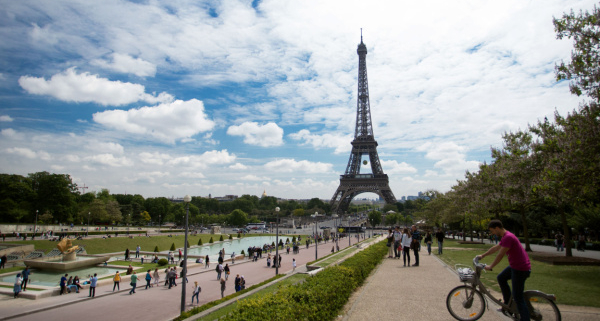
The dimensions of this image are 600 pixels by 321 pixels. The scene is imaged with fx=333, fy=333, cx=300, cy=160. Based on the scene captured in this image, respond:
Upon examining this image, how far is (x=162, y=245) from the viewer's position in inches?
2068

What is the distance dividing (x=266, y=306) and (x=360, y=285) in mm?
6166

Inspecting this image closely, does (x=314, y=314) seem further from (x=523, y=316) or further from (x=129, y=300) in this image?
(x=129, y=300)

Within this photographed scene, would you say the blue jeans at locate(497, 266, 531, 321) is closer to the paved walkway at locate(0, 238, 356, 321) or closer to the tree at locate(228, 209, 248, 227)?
the paved walkway at locate(0, 238, 356, 321)

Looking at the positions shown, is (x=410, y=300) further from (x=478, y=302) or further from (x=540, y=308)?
(x=540, y=308)

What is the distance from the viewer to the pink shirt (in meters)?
5.67

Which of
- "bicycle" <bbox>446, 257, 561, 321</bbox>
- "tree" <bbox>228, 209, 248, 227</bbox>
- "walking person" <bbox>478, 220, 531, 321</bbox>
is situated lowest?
"tree" <bbox>228, 209, 248, 227</bbox>

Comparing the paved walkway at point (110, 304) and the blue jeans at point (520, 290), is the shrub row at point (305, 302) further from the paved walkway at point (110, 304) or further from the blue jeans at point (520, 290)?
the paved walkway at point (110, 304)

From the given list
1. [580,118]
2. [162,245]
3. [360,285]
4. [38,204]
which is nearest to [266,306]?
[360,285]

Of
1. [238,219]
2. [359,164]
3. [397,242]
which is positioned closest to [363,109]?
[359,164]

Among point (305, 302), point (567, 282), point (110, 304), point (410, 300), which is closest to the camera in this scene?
point (305, 302)

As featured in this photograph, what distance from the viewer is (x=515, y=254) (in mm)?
5727

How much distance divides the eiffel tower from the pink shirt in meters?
83.4

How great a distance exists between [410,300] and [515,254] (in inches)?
165

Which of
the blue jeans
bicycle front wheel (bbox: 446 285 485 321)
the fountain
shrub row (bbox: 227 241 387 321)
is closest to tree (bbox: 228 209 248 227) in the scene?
the fountain
